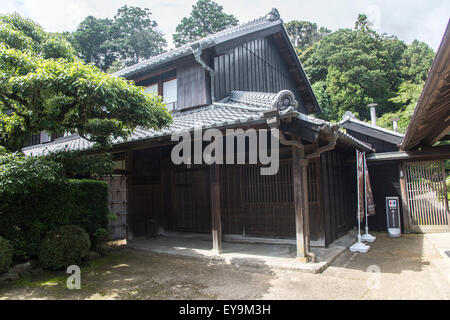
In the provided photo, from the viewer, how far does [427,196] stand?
8945mm

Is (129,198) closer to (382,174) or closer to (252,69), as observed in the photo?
(252,69)

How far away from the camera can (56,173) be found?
5.45m

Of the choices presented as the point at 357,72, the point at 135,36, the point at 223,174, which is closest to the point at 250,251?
the point at 223,174

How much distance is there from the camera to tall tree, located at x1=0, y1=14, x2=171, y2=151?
4.68 m

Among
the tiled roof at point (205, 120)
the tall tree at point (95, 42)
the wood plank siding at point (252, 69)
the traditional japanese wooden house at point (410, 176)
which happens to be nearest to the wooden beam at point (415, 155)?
the traditional japanese wooden house at point (410, 176)

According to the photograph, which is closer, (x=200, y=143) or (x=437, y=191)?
(x=200, y=143)

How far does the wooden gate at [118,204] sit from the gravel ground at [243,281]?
2710mm

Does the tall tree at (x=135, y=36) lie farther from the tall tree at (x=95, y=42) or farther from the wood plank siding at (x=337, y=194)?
the wood plank siding at (x=337, y=194)

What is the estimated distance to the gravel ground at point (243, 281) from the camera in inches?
166

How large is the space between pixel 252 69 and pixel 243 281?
785 cm

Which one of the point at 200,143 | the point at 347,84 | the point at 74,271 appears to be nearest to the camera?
the point at 74,271
